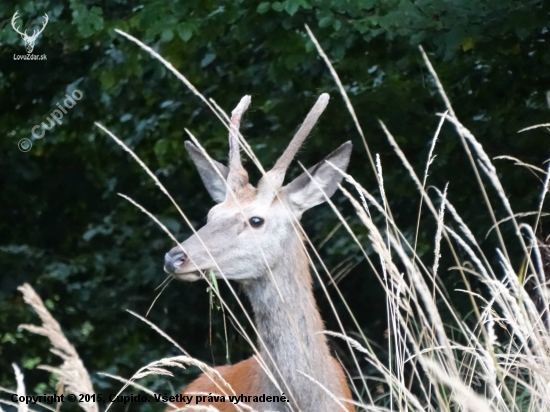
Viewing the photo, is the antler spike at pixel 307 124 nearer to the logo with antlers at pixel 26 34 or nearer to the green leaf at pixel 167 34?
the green leaf at pixel 167 34

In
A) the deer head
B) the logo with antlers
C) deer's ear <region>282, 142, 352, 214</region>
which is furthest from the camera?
the logo with antlers

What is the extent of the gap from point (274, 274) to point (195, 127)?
9.22 ft

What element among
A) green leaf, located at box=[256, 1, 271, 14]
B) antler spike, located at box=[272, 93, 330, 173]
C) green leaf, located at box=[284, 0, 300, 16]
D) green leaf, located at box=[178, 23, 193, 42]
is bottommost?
antler spike, located at box=[272, 93, 330, 173]

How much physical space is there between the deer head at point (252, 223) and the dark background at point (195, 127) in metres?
0.92

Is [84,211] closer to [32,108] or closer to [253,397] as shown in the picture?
[32,108]

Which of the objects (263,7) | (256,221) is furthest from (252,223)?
(263,7)

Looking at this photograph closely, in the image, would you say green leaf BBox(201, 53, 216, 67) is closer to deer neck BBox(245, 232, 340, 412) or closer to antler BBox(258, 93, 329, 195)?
antler BBox(258, 93, 329, 195)

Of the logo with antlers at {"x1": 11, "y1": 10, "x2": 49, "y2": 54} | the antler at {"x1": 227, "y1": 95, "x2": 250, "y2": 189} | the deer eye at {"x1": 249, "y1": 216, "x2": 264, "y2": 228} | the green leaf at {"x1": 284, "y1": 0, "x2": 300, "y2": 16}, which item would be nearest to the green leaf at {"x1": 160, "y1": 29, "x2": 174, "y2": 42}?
the green leaf at {"x1": 284, "y1": 0, "x2": 300, "y2": 16}

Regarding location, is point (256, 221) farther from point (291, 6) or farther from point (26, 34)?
point (26, 34)

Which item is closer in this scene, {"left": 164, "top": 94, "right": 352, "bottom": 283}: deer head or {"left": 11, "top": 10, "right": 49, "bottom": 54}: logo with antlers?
{"left": 164, "top": 94, "right": 352, "bottom": 283}: deer head

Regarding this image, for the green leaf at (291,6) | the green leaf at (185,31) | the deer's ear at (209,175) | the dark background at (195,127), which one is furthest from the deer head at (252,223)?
the dark background at (195,127)

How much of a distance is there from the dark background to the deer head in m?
0.92

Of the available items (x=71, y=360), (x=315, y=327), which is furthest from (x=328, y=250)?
(x=71, y=360)

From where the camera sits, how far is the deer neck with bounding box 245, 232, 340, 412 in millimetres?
3490
